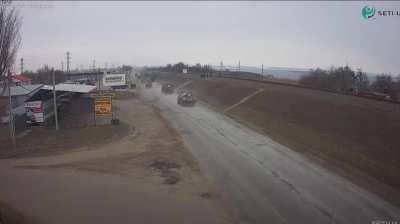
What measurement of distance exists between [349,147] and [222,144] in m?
7.83

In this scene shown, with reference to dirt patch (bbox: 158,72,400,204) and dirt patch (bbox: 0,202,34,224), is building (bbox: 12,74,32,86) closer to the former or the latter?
dirt patch (bbox: 158,72,400,204)

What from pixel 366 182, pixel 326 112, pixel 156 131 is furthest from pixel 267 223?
pixel 326 112

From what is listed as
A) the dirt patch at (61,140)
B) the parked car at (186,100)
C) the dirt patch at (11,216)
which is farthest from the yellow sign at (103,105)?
the parked car at (186,100)

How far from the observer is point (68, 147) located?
20.6 metres

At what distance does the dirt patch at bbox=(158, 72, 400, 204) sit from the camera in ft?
51.4

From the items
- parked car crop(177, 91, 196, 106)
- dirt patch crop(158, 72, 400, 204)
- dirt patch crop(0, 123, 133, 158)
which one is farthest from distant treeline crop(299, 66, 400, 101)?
dirt patch crop(0, 123, 133, 158)

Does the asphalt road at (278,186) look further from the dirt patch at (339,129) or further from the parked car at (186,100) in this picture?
the parked car at (186,100)

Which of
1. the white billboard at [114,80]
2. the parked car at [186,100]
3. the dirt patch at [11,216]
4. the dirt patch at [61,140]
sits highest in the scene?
the white billboard at [114,80]

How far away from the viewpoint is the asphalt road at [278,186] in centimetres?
1110

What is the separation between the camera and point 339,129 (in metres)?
23.2

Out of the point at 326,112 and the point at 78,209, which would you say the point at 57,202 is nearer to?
the point at 78,209

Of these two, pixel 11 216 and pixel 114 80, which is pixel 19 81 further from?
pixel 11 216

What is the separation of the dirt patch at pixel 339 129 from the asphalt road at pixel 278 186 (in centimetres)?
119

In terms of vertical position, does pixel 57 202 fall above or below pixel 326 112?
below
